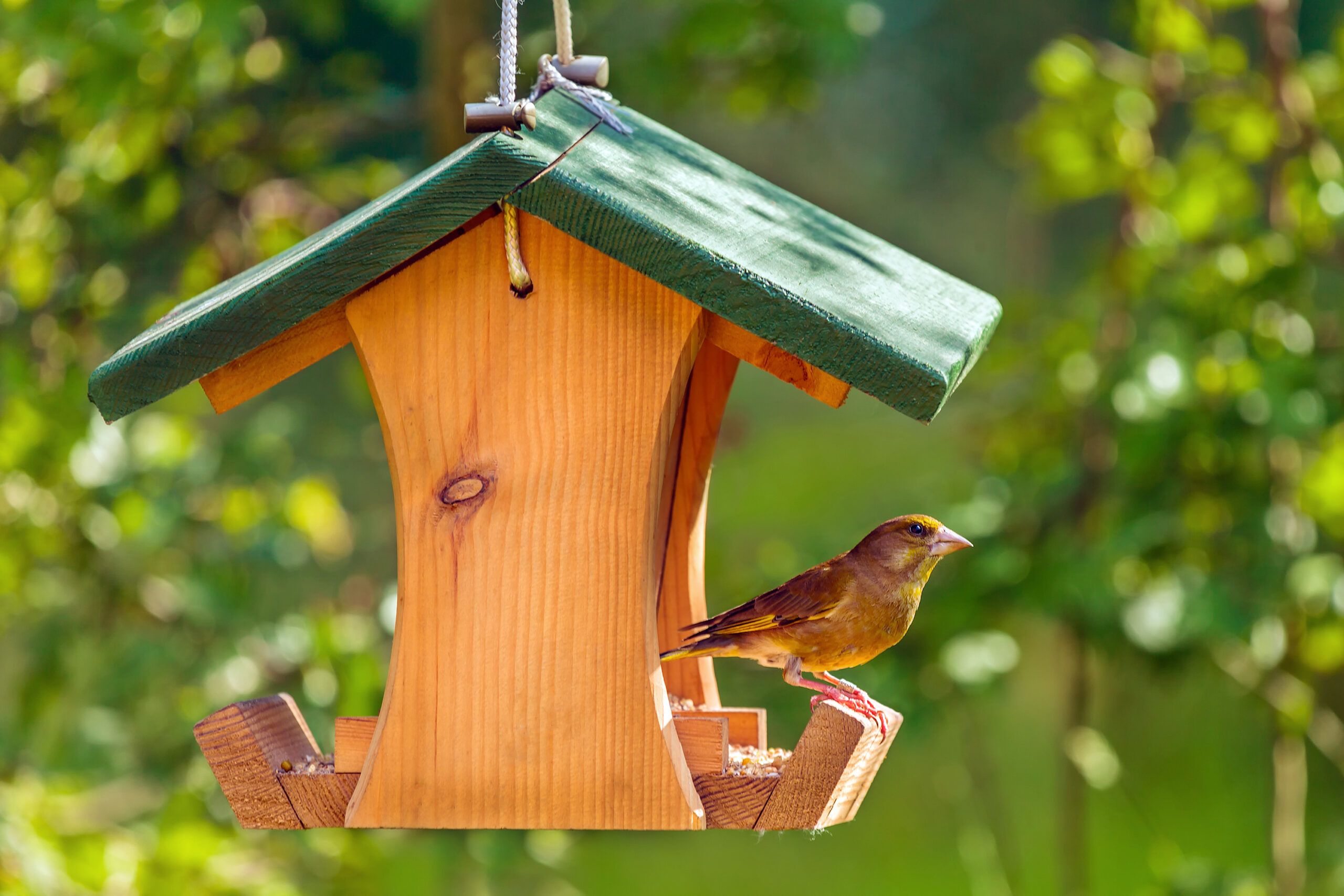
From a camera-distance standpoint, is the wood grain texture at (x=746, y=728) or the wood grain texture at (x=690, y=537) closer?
the wood grain texture at (x=746, y=728)

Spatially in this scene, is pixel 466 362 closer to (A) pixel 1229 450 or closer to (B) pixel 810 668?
(B) pixel 810 668

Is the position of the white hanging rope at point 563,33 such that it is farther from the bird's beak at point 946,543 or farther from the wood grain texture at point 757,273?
the bird's beak at point 946,543

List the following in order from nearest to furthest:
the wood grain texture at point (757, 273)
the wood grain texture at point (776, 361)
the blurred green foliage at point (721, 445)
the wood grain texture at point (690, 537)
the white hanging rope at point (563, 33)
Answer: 1. the wood grain texture at point (757, 273)
2. the wood grain texture at point (776, 361)
3. the white hanging rope at point (563, 33)
4. the wood grain texture at point (690, 537)
5. the blurred green foliage at point (721, 445)

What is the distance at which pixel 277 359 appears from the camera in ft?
6.98

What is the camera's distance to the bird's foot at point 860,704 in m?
2.07

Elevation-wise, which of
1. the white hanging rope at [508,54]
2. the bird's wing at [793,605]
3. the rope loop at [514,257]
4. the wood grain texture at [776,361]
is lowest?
the bird's wing at [793,605]

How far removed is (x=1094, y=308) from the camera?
16.1 ft

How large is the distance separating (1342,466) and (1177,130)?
5279 millimetres

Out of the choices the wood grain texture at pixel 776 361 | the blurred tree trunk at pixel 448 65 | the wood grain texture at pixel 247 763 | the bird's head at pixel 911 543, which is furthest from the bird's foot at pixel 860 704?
the blurred tree trunk at pixel 448 65

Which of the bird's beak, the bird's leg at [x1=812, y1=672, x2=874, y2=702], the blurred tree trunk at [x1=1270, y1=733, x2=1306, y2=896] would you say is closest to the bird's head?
the bird's beak

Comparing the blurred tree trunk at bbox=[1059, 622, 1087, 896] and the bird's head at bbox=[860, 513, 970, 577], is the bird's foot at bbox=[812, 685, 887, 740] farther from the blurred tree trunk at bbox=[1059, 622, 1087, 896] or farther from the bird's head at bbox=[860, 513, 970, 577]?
the blurred tree trunk at bbox=[1059, 622, 1087, 896]

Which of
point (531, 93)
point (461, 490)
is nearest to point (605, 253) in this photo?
point (461, 490)

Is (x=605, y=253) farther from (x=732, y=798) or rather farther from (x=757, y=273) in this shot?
(x=732, y=798)

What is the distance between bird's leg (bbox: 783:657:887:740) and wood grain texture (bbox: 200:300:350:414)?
88 cm
